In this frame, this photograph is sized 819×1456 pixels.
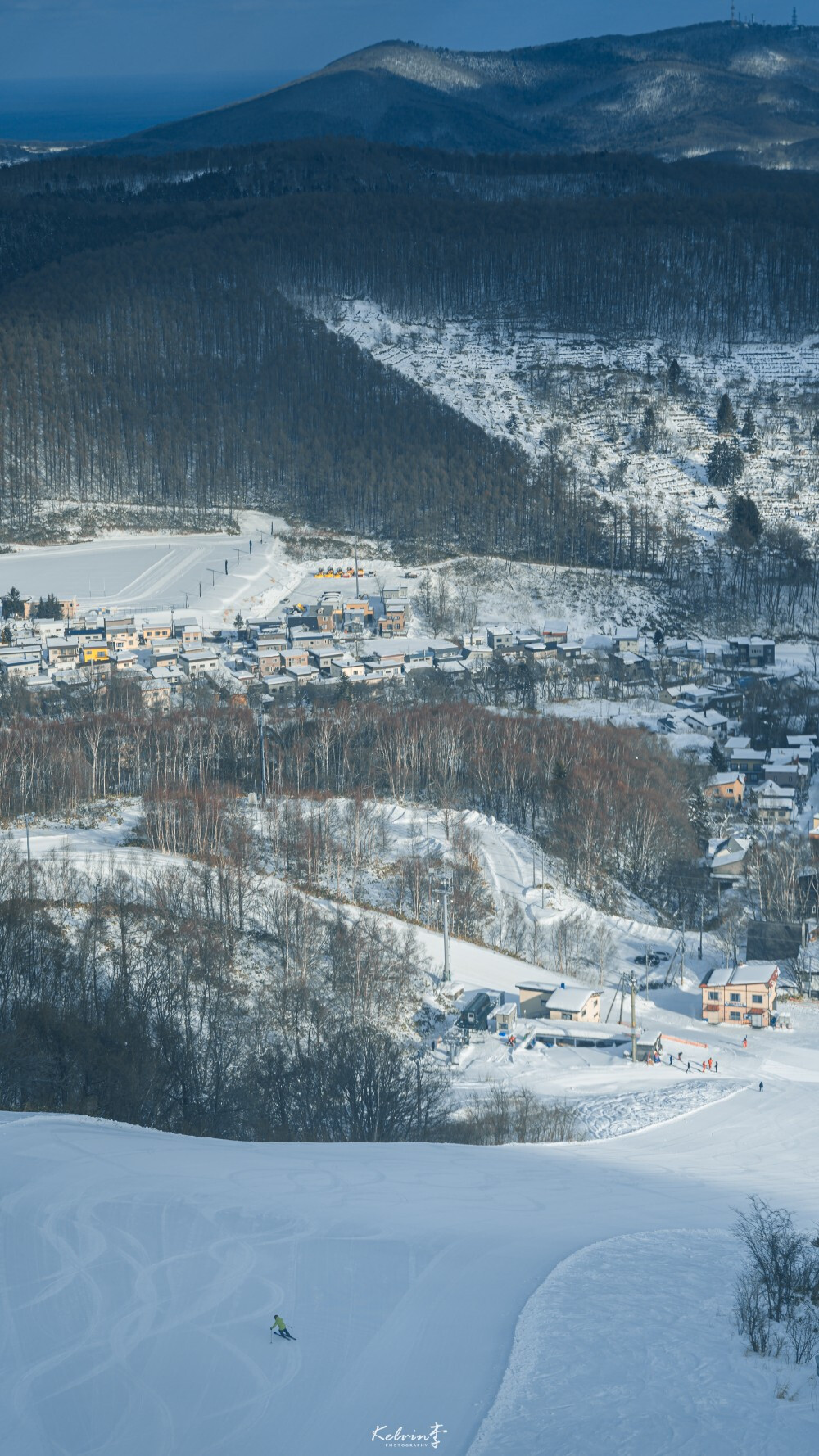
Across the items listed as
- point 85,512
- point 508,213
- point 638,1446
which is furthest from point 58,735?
point 508,213

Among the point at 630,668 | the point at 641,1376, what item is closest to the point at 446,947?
the point at 641,1376

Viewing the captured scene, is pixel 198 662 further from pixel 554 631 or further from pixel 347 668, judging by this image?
pixel 554 631

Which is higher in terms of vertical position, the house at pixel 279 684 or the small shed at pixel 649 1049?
the house at pixel 279 684

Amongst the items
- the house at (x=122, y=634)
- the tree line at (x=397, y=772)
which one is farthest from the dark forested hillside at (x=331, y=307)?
the tree line at (x=397, y=772)

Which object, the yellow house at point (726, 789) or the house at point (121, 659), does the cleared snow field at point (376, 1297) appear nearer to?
the yellow house at point (726, 789)

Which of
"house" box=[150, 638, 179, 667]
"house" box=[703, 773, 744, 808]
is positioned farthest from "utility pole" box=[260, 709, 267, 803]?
"house" box=[150, 638, 179, 667]

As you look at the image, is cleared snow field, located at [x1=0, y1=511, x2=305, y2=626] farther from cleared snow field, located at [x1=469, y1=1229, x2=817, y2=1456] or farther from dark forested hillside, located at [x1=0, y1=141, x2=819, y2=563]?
cleared snow field, located at [x1=469, y1=1229, x2=817, y2=1456]
